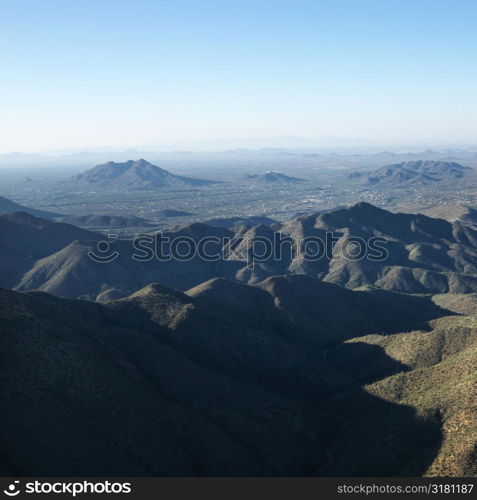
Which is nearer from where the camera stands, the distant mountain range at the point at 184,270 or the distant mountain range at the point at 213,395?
the distant mountain range at the point at 213,395

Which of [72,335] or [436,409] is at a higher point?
[72,335]

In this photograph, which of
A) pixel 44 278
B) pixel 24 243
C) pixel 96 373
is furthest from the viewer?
pixel 24 243

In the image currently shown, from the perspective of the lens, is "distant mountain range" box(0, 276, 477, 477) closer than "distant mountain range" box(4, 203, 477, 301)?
Yes

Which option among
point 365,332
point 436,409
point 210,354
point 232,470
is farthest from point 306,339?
point 232,470

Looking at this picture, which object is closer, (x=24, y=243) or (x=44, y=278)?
(x=44, y=278)

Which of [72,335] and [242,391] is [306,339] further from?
[72,335]

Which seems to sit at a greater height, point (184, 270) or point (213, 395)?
point (213, 395)

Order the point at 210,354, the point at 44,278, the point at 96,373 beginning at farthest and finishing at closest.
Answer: the point at 44,278 → the point at 210,354 → the point at 96,373

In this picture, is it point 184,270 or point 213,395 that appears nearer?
point 213,395
